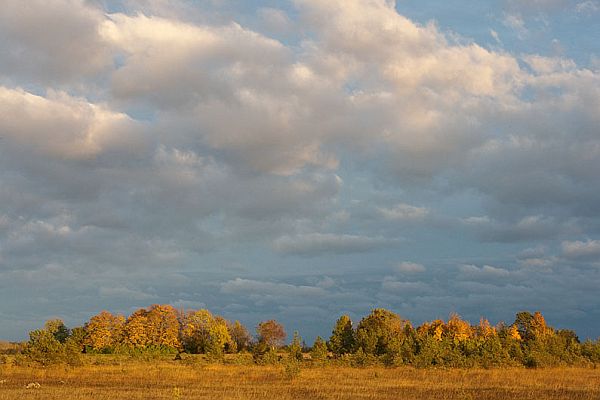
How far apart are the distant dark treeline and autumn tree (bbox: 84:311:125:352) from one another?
0.50 feet

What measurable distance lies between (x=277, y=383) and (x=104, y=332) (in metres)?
57.1

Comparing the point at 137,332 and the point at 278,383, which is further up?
the point at 137,332

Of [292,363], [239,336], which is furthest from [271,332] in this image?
[292,363]

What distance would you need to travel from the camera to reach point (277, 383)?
53.5 metres

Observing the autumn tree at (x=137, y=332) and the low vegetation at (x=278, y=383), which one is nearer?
the low vegetation at (x=278, y=383)

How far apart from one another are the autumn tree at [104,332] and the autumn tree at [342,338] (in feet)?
110

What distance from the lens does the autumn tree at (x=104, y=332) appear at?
334 feet

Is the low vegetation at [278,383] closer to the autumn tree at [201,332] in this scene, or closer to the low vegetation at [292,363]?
the low vegetation at [292,363]

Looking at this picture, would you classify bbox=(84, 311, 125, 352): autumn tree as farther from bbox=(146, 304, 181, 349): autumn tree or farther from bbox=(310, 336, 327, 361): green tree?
bbox=(310, 336, 327, 361): green tree

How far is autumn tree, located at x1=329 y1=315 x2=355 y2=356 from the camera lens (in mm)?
101438

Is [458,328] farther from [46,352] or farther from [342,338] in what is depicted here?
[46,352]

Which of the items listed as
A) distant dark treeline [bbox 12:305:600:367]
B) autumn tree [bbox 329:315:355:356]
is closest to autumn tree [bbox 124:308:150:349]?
distant dark treeline [bbox 12:305:600:367]

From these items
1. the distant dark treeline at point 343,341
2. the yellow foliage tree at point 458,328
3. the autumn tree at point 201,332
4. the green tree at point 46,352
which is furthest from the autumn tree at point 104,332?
the yellow foliage tree at point 458,328

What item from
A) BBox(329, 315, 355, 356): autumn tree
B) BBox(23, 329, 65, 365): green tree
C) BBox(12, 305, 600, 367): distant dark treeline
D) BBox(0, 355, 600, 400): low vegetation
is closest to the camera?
BBox(0, 355, 600, 400): low vegetation
